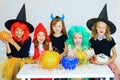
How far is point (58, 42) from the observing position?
221cm

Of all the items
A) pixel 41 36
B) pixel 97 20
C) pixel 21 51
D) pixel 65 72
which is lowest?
pixel 65 72

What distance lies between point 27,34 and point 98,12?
0.62 metres

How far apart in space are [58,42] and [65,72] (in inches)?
17.2

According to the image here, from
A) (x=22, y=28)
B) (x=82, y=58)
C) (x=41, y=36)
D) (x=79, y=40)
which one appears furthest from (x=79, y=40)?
(x=22, y=28)

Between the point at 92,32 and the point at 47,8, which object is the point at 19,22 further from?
the point at 92,32

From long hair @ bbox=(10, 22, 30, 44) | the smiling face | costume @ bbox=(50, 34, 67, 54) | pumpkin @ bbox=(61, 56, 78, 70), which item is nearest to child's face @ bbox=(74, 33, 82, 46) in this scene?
the smiling face

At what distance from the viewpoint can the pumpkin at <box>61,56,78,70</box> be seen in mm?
1839

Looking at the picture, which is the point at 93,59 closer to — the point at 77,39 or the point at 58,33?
the point at 77,39

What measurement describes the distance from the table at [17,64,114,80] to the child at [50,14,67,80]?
32 centimetres

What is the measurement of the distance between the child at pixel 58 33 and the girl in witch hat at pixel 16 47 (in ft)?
0.59

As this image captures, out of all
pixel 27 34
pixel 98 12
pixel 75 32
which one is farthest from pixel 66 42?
pixel 98 12

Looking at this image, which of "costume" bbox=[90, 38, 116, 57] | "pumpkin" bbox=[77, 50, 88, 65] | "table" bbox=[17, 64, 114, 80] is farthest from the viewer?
"costume" bbox=[90, 38, 116, 57]

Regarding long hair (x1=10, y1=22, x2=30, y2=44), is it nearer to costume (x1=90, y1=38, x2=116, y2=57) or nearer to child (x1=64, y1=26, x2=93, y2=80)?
child (x1=64, y1=26, x2=93, y2=80)

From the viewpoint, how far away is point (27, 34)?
215cm
